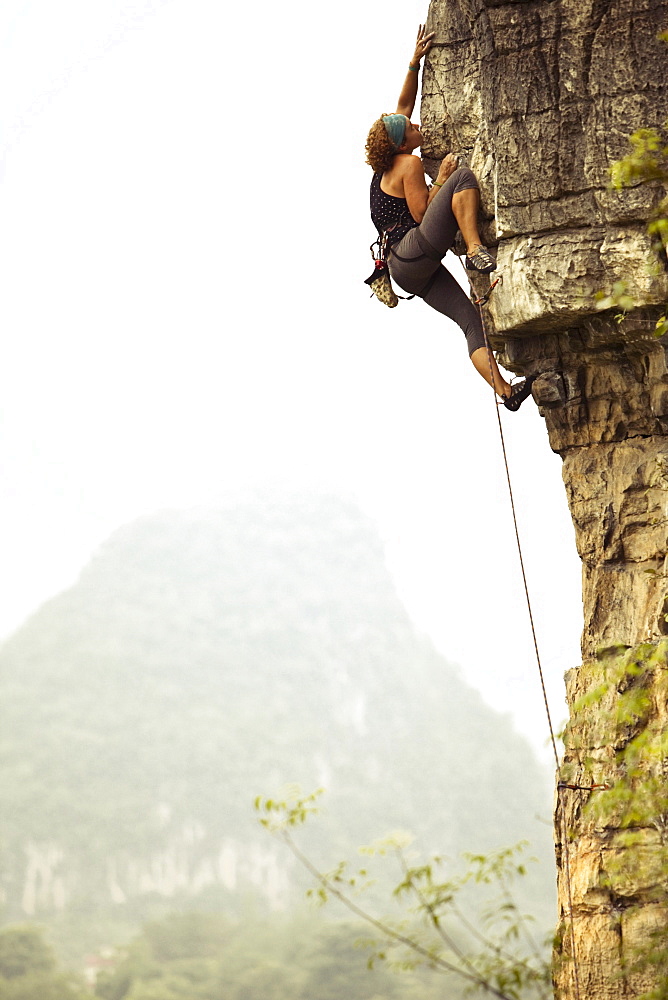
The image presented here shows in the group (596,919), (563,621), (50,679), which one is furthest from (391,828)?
(596,919)

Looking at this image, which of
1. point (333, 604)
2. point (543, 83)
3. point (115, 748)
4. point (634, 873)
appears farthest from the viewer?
point (333, 604)

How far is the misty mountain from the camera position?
38719 mm

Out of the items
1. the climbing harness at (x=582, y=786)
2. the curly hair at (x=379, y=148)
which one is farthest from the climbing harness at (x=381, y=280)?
the climbing harness at (x=582, y=786)

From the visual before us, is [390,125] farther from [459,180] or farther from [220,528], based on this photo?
[220,528]

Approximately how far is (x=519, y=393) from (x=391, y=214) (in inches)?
51.5

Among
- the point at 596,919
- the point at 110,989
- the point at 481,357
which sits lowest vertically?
the point at 110,989

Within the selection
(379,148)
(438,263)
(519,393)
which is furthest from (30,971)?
(379,148)

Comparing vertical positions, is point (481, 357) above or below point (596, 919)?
above

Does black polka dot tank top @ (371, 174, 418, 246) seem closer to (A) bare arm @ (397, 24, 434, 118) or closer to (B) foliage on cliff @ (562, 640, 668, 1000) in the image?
(A) bare arm @ (397, 24, 434, 118)

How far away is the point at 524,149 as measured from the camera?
5211 millimetres

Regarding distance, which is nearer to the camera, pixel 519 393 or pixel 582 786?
pixel 582 786

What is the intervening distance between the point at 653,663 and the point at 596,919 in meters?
2.44

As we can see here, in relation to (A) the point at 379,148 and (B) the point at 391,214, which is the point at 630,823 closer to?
(B) the point at 391,214

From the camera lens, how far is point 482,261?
536 centimetres
